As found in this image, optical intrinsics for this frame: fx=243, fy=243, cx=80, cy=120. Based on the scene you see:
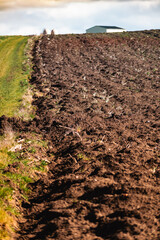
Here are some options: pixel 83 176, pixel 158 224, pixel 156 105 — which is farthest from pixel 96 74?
pixel 158 224

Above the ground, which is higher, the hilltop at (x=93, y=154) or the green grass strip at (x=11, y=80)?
the green grass strip at (x=11, y=80)

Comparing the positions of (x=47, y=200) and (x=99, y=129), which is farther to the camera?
(x=99, y=129)

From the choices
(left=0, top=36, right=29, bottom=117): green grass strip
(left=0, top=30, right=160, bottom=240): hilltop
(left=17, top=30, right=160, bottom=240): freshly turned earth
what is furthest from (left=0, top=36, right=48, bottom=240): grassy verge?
(left=17, top=30, right=160, bottom=240): freshly turned earth

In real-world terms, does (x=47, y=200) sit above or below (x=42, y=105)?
below

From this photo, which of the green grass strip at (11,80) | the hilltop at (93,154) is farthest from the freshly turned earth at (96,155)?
the green grass strip at (11,80)

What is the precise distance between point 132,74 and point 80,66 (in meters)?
4.52

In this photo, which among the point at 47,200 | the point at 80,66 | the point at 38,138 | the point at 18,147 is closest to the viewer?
the point at 47,200

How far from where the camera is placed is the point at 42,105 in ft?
40.7

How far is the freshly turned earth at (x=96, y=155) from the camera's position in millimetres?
4535

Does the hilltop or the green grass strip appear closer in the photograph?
the hilltop

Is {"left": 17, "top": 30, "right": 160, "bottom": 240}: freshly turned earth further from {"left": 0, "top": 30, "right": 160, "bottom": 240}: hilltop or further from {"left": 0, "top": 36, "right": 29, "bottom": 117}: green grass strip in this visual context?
{"left": 0, "top": 36, "right": 29, "bottom": 117}: green grass strip

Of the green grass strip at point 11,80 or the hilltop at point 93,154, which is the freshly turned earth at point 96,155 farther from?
the green grass strip at point 11,80

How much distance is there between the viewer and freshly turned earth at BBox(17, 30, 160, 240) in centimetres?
454

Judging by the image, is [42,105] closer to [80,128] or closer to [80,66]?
[80,128]
